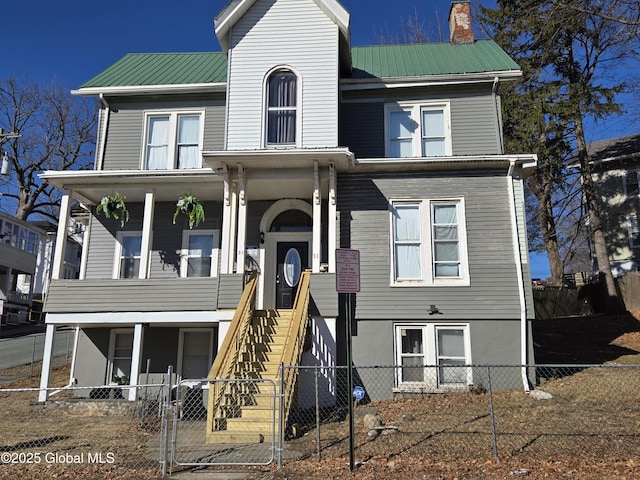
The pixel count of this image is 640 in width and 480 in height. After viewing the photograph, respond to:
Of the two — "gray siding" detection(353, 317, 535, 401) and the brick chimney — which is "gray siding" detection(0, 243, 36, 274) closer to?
"gray siding" detection(353, 317, 535, 401)

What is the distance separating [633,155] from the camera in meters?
24.9

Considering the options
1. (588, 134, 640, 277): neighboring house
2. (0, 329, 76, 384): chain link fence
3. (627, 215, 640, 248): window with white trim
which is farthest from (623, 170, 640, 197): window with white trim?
(0, 329, 76, 384): chain link fence

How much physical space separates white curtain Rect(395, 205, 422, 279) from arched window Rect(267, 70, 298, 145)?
3.25m

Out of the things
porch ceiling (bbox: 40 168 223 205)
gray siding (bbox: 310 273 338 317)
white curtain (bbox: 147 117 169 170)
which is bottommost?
gray siding (bbox: 310 273 338 317)

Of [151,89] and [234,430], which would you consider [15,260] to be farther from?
[234,430]

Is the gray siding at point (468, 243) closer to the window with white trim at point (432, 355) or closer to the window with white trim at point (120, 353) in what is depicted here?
the window with white trim at point (432, 355)

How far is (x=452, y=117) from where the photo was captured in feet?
44.3

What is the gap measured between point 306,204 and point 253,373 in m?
5.35

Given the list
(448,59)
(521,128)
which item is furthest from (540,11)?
(448,59)

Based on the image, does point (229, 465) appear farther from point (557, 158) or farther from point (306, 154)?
point (557, 158)

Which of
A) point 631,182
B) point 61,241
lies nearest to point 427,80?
point 61,241

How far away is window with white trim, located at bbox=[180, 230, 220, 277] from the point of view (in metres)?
13.7

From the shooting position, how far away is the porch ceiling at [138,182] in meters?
12.8

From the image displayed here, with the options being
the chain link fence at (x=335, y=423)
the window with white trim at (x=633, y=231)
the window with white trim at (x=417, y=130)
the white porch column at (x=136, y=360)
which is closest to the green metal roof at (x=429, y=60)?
the window with white trim at (x=417, y=130)
